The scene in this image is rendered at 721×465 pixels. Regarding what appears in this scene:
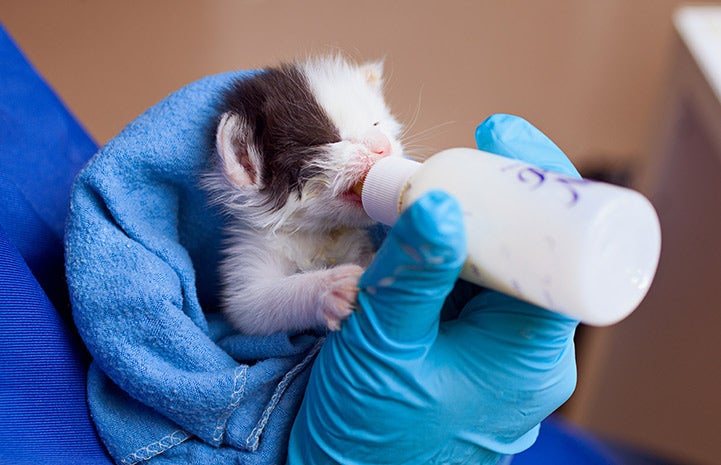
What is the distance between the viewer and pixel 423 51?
74.8 inches

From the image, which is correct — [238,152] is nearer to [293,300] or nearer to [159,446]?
[293,300]

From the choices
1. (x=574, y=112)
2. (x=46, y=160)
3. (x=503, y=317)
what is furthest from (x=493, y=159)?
(x=574, y=112)

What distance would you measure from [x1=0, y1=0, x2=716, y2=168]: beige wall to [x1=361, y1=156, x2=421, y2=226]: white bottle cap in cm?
113

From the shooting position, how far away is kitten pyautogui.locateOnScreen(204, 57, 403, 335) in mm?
679

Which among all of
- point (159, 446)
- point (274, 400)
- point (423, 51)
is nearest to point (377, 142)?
point (274, 400)

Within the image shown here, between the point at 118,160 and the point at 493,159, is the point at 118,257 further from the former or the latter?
the point at 493,159

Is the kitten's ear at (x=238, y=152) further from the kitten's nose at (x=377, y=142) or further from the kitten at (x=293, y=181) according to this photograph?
the kitten's nose at (x=377, y=142)

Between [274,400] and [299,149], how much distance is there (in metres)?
0.26

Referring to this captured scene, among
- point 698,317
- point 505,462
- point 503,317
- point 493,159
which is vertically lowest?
point 698,317

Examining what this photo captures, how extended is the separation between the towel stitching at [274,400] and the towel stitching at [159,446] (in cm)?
7

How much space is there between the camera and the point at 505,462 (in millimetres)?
747

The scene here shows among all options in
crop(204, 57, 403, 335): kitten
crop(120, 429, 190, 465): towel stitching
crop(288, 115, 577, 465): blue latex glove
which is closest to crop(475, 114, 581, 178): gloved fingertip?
crop(288, 115, 577, 465): blue latex glove

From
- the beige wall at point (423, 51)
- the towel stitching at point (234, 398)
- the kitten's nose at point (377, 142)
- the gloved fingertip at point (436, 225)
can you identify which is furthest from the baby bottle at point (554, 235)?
the beige wall at point (423, 51)

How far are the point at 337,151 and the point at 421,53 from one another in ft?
4.32
